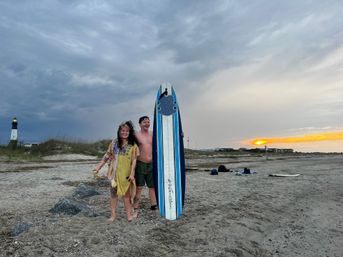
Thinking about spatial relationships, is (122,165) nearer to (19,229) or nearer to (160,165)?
(160,165)

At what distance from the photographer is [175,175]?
23.7ft

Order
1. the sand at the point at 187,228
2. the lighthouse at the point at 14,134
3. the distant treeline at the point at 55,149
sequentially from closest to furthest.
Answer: the sand at the point at 187,228, the distant treeline at the point at 55,149, the lighthouse at the point at 14,134

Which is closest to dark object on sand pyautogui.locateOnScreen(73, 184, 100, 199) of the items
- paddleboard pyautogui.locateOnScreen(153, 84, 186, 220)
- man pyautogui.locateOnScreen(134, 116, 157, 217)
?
man pyautogui.locateOnScreen(134, 116, 157, 217)

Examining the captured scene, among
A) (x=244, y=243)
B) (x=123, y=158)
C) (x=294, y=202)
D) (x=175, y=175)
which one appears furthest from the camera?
(x=294, y=202)

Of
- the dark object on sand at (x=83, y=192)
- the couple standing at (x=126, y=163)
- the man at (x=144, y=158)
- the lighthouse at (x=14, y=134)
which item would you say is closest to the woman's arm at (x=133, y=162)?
the couple standing at (x=126, y=163)

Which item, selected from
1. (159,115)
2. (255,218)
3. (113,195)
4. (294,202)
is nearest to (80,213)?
(113,195)

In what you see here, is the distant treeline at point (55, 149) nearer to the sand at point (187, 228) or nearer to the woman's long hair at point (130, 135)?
the sand at point (187, 228)

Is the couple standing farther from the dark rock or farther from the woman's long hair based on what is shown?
the dark rock

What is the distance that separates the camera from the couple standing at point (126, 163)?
6.23 m

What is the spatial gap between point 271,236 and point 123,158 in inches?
120

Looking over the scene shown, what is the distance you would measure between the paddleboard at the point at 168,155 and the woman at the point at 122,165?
0.77m

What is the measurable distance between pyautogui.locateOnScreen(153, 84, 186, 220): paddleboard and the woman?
2.53 ft

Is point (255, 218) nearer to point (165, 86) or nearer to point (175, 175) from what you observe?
point (175, 175)

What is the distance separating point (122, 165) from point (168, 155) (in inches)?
52.1
